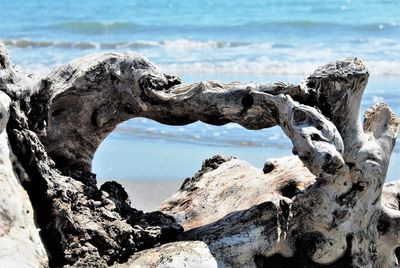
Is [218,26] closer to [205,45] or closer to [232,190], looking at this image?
[205,45]

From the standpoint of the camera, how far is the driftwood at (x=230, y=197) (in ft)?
10.7

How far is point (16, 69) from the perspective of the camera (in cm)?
358

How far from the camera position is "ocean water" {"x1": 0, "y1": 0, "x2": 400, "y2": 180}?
24.7 ft

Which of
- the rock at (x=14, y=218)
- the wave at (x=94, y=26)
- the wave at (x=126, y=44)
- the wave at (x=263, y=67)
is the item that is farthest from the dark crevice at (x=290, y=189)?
the wave at (x=94, y=26)

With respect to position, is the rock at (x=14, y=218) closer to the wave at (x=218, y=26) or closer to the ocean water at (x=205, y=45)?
the ocean water at (x=205, y=45)

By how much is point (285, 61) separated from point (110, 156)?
19.0 feet

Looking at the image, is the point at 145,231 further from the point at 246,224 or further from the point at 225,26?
the point at 225,26

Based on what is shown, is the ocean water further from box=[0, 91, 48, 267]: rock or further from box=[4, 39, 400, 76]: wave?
box=[0, 91, 48, 267]: rock

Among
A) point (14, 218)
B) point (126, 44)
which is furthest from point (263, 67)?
point (14, 218)

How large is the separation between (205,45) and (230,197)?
39.7 feet

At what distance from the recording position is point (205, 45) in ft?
51.8

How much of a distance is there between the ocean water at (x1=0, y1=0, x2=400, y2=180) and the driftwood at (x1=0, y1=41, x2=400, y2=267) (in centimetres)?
65

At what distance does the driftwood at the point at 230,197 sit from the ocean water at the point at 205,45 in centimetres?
65

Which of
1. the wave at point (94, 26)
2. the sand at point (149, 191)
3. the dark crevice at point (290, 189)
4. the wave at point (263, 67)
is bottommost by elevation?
the wave at point (94, 26)
